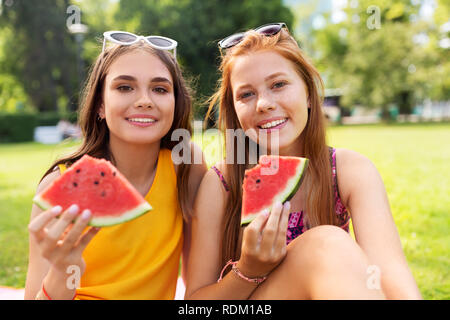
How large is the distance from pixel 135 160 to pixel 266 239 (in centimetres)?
121

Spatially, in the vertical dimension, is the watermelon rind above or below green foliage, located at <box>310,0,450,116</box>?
above

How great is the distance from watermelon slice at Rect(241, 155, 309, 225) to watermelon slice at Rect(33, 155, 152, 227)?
22.1 inches

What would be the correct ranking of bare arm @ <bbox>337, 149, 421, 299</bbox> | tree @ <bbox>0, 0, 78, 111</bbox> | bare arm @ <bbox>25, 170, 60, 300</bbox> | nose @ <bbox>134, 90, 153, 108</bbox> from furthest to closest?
tree @ <bbox>0, 0, 78, 111</bbox> < nose @ <bbox>134, 90, 153, 108</bbox> < bare arm @ <bbox>25, 170, 60, 300</bbox> < bare arm @ <bbox>337, 149, 421, 299</bbox>

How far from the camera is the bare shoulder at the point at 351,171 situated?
106 inches

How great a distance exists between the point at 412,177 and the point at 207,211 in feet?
28.0

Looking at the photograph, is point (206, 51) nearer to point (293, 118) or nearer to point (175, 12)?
point (175, 12)

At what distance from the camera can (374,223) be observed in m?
2.50

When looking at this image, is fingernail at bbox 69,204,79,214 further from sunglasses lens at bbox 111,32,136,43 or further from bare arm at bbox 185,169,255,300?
sunglasses lens at bbox 111,32,136,43

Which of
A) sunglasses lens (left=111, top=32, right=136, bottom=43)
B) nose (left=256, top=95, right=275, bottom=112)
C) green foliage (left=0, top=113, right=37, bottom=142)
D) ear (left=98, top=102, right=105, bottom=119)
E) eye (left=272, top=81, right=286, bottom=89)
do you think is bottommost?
green foliage (left=0, top=113, right=37, bottom=142)

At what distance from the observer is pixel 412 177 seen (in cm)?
1002

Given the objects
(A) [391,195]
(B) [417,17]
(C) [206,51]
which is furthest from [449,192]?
(B) [417,17]

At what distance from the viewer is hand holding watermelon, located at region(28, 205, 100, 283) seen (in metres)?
1.93

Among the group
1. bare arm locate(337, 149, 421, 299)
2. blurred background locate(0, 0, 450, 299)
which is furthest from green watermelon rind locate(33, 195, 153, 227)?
blurred background locate(0, 0, 450, 299)

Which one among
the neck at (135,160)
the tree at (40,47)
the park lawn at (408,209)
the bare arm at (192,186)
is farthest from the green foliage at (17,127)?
the bare arm at (192,186)
